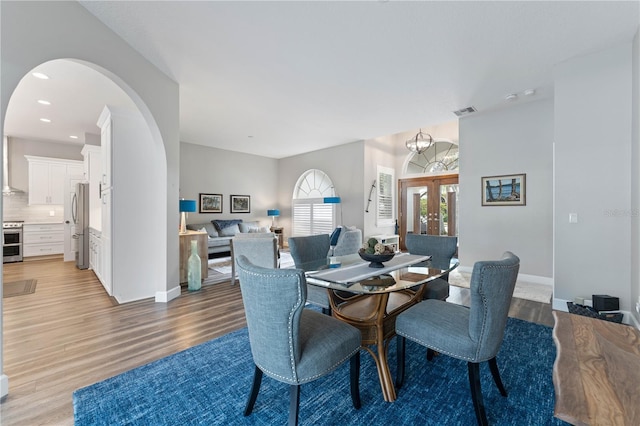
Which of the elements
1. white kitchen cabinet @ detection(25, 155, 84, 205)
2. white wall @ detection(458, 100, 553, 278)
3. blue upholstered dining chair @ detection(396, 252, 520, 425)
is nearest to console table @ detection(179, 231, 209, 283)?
blue upholstered dining chair @ detection(396, 252, 520, 425)

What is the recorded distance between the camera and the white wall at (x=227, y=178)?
284 inches

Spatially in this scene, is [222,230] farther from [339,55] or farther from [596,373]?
[596,373]

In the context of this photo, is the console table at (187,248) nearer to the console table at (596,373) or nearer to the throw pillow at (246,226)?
the throw pillow at (246,226)

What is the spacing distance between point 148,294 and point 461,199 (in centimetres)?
524

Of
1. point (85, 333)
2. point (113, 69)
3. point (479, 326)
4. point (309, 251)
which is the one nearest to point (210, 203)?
point (113, 69)

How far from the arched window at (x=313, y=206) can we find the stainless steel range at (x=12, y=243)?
21.0 feet

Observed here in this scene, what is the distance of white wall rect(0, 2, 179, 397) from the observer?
179cm

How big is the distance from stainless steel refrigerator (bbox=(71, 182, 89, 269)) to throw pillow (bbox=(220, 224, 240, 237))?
8.86 feet

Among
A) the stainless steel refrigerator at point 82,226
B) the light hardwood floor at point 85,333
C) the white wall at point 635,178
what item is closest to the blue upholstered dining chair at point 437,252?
the light hardwood floor at point 85,333

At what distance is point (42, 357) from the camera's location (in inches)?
86.2

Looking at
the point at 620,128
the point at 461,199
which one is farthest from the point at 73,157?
the point at 620,128

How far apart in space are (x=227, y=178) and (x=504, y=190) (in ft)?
22.3

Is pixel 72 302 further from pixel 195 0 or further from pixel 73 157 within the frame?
pixel 73 157

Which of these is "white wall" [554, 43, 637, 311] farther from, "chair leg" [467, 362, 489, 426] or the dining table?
"chair leg" [467, 362, 489, 426]
